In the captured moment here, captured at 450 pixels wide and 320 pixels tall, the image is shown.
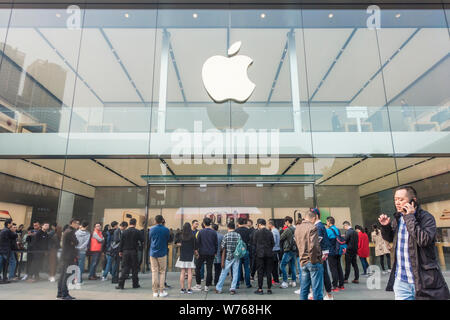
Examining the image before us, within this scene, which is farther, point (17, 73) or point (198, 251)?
point (17, 73)

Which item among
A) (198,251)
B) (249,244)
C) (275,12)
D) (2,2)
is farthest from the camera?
(275,12)

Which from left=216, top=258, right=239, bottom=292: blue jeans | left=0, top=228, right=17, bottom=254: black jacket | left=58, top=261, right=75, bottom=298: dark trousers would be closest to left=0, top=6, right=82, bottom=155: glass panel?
left=0, top=228, right=17, bottom=254: black jacket

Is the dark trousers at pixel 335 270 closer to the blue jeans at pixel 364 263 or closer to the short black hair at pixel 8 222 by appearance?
the blue jeans at pixel 364 263

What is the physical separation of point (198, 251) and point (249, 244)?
1.43 metres

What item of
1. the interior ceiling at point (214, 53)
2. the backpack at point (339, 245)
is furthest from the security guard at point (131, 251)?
the backpack at point (339, 245)

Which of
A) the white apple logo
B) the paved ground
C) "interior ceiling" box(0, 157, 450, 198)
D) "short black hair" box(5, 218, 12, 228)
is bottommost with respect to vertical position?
the paved ground

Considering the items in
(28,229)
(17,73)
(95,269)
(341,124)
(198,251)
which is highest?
(17,73)

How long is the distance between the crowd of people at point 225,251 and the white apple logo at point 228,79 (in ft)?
12.3

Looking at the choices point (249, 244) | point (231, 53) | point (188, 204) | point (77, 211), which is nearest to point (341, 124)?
point (231, 53)

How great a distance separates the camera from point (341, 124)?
7859 mm

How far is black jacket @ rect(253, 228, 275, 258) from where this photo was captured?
18.4 feet

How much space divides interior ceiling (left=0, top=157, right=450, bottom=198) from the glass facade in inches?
1.2

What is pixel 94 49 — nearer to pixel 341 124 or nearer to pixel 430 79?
pixel 341 124

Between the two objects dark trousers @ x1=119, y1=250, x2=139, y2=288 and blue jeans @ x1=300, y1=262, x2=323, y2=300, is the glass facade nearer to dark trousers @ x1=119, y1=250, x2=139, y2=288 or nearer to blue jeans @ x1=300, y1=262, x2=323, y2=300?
dark trousers @ x1=119, y1=250, x2=139, y2=288
